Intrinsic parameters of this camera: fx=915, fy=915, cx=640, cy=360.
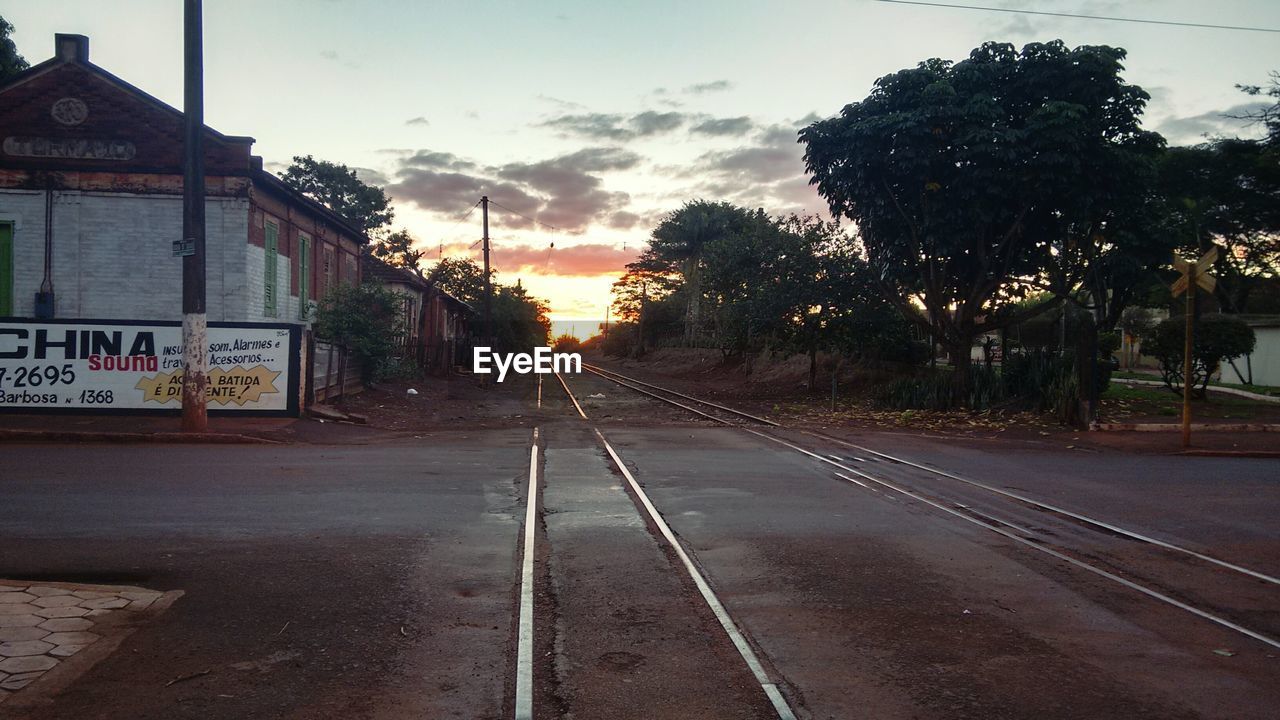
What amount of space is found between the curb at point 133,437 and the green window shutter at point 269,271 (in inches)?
326

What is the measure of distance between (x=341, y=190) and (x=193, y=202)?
51671 millimetres

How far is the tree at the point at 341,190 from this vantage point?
207ft

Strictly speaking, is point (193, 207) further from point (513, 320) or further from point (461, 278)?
point (461, 278)

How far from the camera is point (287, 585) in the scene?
6211mm

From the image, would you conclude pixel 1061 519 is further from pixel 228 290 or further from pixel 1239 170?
pixel 1239 170

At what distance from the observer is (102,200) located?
20.9 metres

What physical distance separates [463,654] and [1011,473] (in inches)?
390

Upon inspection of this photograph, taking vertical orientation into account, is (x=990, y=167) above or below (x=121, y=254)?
above

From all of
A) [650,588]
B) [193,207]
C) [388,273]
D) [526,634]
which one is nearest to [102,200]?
[193,207]

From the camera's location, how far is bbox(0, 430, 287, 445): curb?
565 inches

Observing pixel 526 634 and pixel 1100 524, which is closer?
pixel 526 634

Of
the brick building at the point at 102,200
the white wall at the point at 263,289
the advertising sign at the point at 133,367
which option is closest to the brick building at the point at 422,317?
the white wall at the point at 263,289

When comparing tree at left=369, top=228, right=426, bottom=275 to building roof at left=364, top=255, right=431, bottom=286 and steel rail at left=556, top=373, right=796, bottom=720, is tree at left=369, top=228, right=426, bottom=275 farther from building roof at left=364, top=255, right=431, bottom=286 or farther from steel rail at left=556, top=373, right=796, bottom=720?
steel rail at left=556, top=373, right=796, bottom=720

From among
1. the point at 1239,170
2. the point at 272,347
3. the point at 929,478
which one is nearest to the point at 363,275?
the point at 272,347
